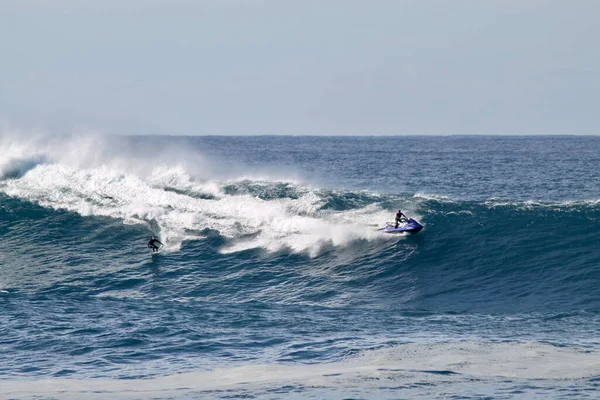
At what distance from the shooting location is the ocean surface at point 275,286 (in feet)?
69.4

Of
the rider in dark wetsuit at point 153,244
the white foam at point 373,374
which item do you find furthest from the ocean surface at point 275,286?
the rider in dark wetsuit at point 153,244

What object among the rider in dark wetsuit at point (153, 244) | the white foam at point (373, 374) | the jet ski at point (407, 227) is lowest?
the white foam at point (373, 374)

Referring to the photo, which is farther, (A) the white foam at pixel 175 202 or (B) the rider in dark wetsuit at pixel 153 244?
(A) the white foam at pixel 175 202

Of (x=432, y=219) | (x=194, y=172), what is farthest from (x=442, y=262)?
(x=194, y=172)

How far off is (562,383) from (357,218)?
21962 millimetres

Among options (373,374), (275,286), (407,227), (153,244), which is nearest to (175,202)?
(153,244)

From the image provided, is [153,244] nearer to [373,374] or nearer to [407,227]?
[407,227]

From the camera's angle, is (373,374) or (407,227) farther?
(407,227)

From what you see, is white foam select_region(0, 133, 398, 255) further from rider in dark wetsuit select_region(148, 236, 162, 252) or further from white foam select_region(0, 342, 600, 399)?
white foam select_region(0, 342, 600, 399)

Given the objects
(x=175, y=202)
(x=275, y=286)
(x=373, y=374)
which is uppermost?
(x=175, y=202)

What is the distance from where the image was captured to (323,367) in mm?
21891

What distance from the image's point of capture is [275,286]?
33.6 m

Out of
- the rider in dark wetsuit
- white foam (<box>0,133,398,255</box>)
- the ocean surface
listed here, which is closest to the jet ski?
the ocean surface

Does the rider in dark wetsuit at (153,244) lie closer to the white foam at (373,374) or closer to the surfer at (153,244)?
the surfer at (153,244)
